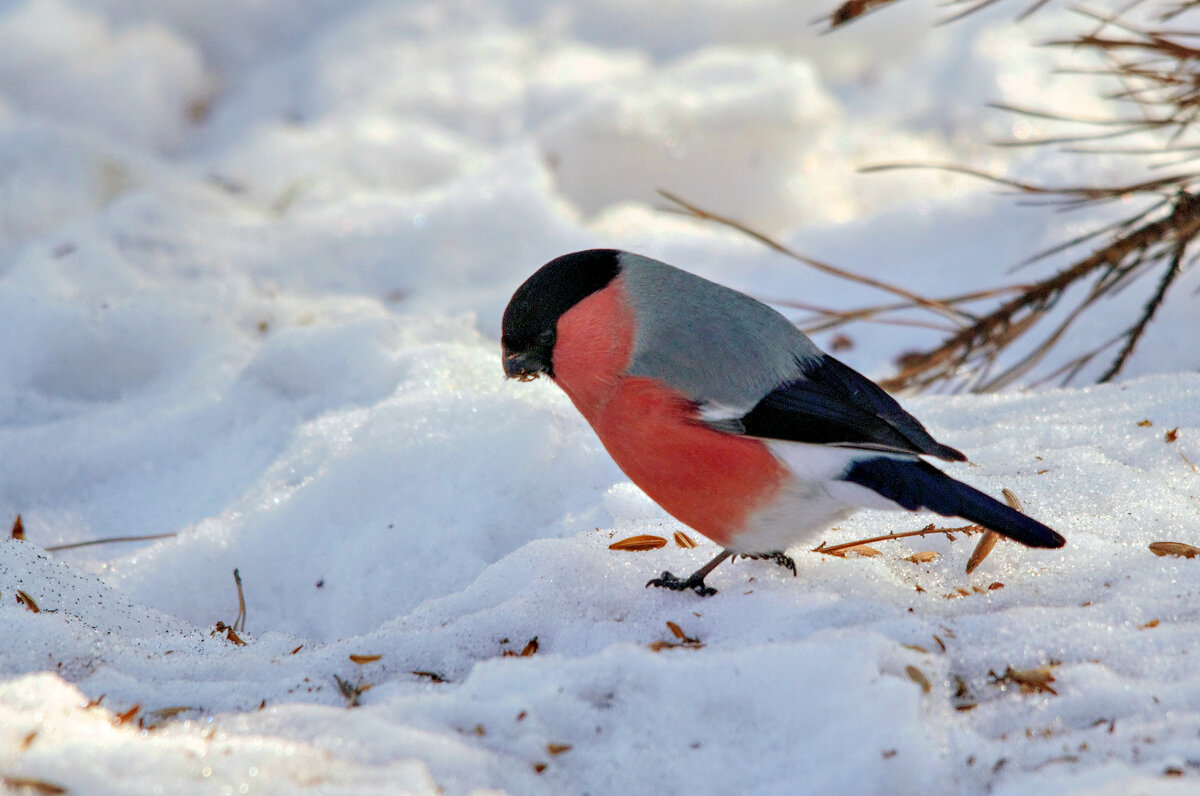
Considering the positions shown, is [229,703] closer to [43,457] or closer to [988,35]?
[43,457]

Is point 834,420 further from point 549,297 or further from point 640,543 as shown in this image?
point 549,297

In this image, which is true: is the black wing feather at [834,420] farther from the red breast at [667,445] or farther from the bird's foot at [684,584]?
the bird's foot at [684,584]

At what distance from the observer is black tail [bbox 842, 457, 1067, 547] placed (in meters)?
1.69

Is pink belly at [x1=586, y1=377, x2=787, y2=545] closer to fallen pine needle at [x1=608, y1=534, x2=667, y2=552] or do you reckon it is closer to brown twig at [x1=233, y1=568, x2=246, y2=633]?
fallen pine needle at [x1=608, y1=534, x2=667, y2=552]

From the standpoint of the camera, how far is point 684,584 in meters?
1.94

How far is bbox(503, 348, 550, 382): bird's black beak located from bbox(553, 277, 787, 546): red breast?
0.35 ft

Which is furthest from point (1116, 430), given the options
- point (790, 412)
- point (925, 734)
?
point (925, 734)

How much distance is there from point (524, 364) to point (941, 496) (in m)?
0.89

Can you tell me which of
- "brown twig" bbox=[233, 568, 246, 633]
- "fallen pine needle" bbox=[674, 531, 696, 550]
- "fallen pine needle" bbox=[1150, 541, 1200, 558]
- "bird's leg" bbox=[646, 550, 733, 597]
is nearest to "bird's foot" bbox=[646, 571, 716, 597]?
"bird's leg" bbox=[646, 550, 733, 597]

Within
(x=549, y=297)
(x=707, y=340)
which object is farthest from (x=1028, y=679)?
(x=549, y=297)

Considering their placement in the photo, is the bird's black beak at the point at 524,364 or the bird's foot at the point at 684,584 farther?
the bird's black beak at the point at 524,364

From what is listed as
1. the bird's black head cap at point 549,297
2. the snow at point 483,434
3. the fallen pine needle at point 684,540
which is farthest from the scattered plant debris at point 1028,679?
the bird's black head cap at point 549,297

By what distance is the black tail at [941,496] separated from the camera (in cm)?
169

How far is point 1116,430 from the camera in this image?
97.4 inches
